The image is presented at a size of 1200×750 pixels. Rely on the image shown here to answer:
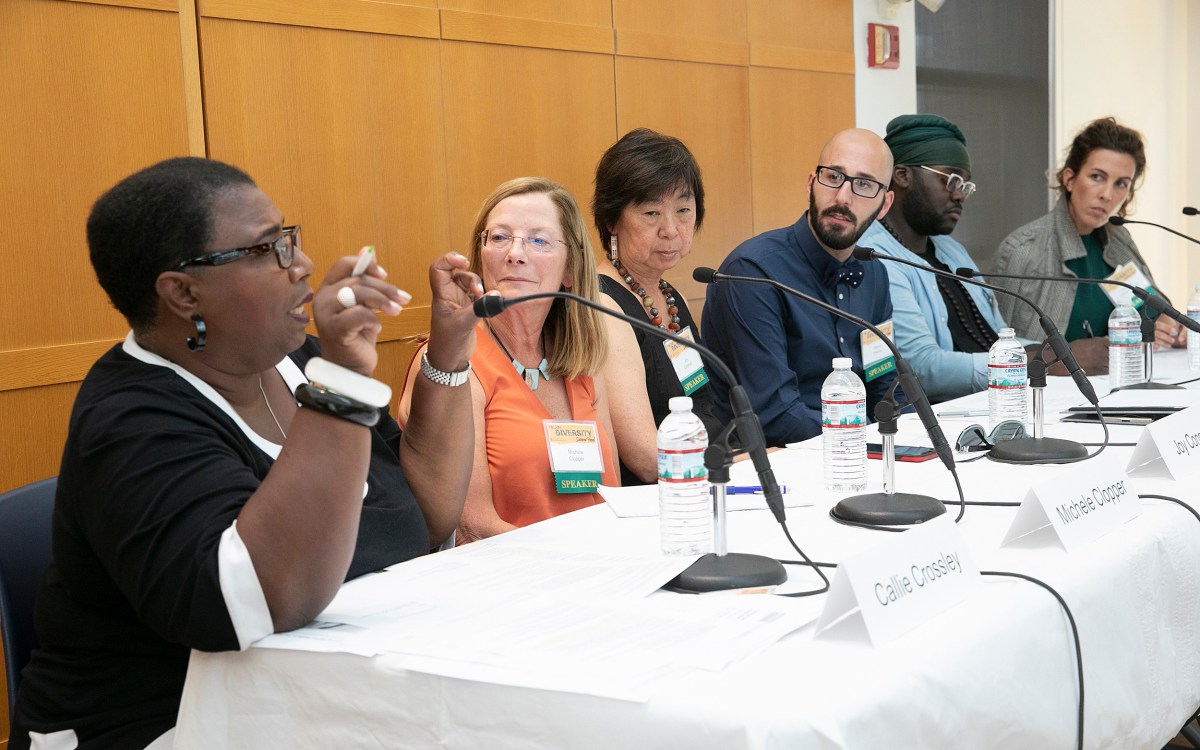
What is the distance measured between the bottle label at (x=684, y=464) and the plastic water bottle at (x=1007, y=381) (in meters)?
1.18

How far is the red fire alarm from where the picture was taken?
5.02m

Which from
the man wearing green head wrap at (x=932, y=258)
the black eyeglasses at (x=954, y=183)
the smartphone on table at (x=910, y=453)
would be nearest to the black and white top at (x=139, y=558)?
the smartphone on table at (x=910, y=453)

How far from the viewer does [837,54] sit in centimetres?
484

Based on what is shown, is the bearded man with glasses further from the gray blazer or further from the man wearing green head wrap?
the gray blazer

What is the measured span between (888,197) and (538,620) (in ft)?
9.51

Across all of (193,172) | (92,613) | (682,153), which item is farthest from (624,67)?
(92,613)

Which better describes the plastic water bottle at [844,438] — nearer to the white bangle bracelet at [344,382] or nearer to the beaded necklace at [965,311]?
the white bangle bracelet at [344,382]

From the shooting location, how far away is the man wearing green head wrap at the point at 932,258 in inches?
138

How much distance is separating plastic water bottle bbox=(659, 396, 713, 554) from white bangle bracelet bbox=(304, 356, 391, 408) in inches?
15.7

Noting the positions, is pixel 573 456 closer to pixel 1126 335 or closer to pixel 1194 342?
pixel 1126 335

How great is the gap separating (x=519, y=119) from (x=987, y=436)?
1.88 metres

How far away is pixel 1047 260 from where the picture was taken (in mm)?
4434

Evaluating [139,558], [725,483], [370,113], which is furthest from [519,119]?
[139,558]

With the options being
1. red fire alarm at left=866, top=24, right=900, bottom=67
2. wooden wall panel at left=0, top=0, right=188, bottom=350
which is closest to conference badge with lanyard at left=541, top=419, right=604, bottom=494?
wooden wall panel at left=0, top=0, right=188, bottom=350
